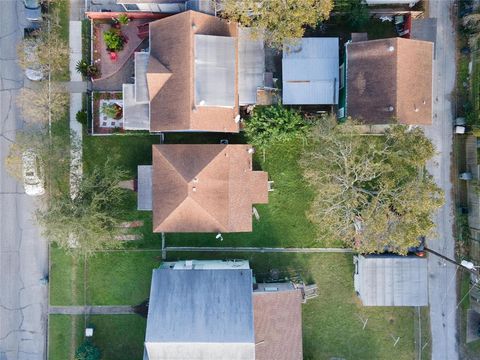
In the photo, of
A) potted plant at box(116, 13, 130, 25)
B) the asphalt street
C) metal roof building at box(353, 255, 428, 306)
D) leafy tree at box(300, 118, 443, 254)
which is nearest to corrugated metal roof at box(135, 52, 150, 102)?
potted plant at box(116, 13, 130, 25)

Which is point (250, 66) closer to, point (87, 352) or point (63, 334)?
point (87, 352)

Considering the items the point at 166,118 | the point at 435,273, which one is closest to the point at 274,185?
the point at 166,118

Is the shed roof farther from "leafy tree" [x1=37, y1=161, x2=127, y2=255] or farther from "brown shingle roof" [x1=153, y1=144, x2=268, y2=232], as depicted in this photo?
"leafy tree" [x1=37, y1=161, x2=127, y2=255]

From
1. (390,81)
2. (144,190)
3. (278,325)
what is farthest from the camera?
(144,190)

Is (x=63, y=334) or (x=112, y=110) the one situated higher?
(x=112, y=110)

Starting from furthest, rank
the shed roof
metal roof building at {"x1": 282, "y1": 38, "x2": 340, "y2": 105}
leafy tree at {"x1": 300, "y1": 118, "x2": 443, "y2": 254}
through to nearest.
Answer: metal roof building at {"x1": 282, "y1": 38, "x2": 340, "y2": 105} < the shed roof < leafy tree at {"x1": 300, "y1": 118, "x2": 443, "y2": 254}

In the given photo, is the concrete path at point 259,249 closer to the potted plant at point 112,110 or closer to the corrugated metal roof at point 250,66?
the potted plant at point 112,110

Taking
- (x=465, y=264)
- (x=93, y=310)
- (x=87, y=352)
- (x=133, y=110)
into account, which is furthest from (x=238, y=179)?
(x=465, y=264)
